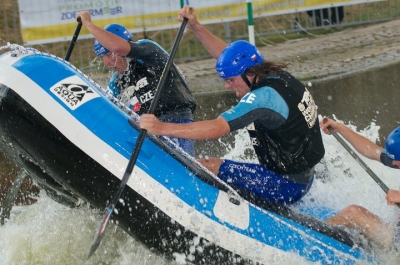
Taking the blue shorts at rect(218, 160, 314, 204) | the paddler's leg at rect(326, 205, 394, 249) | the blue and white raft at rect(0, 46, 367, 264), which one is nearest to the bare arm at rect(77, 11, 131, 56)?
the blue and white raft at rect(0, 46, 367, 264)

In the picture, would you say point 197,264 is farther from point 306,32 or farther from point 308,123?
point 306,32

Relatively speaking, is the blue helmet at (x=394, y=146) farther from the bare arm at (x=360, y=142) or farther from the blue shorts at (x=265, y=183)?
the blue shorts at (x=265, y=183)

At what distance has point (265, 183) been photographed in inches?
250

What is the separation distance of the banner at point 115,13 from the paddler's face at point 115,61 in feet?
9.89

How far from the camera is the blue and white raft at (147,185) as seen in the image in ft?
19.6

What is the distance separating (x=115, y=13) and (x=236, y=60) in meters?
4.34

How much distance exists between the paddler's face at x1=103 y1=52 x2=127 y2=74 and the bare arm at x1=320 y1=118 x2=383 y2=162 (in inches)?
70.0

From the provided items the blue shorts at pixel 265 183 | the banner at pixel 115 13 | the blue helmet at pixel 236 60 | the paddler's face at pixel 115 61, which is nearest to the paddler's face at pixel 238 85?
the blue helmet at pixel 236 60

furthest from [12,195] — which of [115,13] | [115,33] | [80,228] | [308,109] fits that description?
[115,13]

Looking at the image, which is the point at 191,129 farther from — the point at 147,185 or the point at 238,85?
the point at 238,85

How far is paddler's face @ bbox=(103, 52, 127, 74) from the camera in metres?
7.17

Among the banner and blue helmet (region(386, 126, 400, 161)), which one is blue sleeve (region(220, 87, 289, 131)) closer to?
blue helmet (region(386, 126, 400, 161))

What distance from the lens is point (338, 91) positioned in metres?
9.56

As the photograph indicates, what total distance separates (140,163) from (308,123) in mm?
1259
